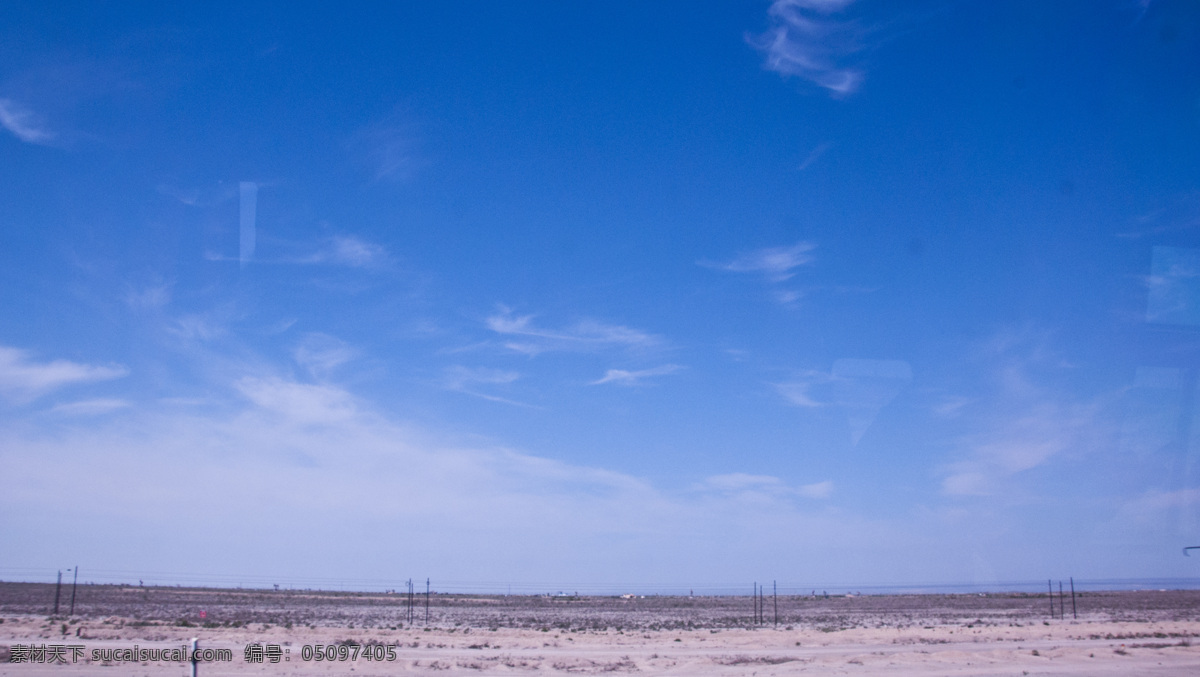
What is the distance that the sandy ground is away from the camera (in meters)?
27.1

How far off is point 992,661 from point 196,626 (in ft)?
128

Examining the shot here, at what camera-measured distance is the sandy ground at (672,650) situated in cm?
2714

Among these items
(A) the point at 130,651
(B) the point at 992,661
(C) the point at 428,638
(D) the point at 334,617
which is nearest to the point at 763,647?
(B) the point at 992,661

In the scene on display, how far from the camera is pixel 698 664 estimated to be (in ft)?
96.0

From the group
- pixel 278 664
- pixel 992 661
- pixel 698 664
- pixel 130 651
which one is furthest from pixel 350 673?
pixel 992 661

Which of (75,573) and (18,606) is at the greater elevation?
(75,573)

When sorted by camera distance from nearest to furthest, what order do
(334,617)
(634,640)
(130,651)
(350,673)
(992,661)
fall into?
(350,673), (130,651), (992,661), (634,640), (334,617)

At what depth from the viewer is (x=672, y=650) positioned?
33.4m

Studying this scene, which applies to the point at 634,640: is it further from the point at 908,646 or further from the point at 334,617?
the point at 334,617

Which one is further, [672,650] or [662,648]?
[662,648]

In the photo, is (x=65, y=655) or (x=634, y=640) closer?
(x=65, y=655)

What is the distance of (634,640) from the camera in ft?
124

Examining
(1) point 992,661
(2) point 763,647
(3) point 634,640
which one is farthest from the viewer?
(3) point 634,640

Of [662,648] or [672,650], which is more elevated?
[672,650]
